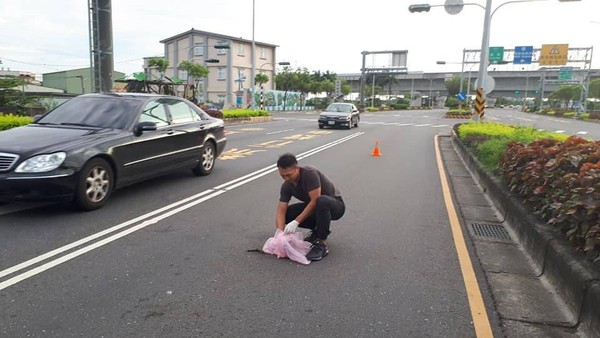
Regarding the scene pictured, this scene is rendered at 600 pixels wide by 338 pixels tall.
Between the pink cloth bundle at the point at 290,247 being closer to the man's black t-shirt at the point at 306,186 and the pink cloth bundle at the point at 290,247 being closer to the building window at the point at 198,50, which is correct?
the man's black t-shirt at the point at 306,186

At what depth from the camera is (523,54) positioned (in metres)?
48.4

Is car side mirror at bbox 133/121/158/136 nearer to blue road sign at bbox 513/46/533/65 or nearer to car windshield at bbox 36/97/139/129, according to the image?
car windshield at bbox 36/97/139/129

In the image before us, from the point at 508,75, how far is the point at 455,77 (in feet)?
59.1

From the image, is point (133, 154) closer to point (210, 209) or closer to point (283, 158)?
point (210, 209)

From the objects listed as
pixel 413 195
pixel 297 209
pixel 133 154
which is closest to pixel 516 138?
pixel 413 195

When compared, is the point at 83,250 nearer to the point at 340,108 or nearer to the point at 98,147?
the point at 98,147

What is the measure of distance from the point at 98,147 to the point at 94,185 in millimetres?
489

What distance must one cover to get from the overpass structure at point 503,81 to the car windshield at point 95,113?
62.0 m

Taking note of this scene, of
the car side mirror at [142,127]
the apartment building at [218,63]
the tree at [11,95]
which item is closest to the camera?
the car side mirror at [142,127]

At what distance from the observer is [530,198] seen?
5328 mm

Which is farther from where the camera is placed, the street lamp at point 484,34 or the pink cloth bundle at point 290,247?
the street lamp at point 484,34

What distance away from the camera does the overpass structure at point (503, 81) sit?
76125 millimetres

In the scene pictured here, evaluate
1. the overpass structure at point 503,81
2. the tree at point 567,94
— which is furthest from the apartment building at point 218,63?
the tree at point 567,94

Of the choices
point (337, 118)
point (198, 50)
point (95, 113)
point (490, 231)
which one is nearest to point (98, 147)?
point (95, 113)
